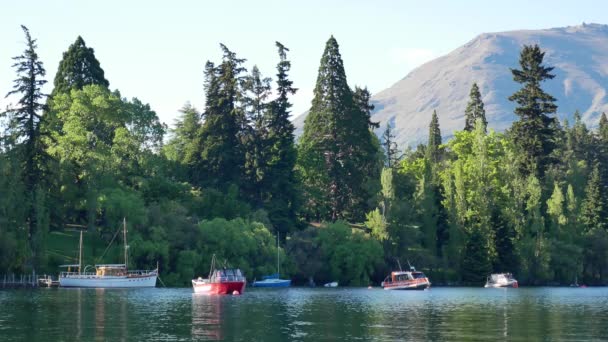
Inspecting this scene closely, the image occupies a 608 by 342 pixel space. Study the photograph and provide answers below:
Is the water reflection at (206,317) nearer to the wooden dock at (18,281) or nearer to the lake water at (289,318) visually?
the lake water at (289,318)

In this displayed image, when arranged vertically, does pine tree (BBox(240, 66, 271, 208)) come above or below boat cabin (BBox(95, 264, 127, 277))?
above

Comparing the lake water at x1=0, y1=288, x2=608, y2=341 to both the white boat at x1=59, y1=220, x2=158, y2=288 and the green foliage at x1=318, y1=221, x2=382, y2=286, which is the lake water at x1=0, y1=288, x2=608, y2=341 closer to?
the white boat at x1=59, y1=220, x2=158, y2=288

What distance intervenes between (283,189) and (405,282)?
1014 inches

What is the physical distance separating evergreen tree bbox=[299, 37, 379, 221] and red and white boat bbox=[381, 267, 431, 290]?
23.5m

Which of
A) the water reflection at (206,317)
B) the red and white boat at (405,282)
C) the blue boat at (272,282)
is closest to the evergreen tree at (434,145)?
the red and white boat at (405,282)

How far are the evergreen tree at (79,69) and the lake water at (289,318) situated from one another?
4803 cm

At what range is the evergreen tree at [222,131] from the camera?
13662 centimetres

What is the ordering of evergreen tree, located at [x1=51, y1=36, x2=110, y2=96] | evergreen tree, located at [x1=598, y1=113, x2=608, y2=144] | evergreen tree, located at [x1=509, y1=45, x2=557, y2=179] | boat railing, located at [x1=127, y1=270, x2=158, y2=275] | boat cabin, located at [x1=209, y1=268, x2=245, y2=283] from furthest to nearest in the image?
evergreen tree, located at [x1=598, y1=113, x2=608, y2=144], evergreen tree, located at [x1=509, y1=45, x2=557, y2=179], evergreen tree, located at [x1=51, y1=36, x2=110, y2=96], boat railing, located at [x1=127, y1=270, x2=158, y2=275], boat cabin, located at [x1=209, y1=268, x2=245, y2=283]

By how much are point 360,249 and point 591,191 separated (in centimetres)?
4476

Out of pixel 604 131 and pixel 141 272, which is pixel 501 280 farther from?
pixel 604 131

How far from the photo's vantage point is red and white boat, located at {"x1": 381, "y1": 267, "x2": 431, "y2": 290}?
393 feet

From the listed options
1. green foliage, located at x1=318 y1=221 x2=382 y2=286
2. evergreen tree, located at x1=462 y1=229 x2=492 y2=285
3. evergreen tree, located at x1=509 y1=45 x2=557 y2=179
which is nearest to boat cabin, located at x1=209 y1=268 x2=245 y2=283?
green foliage, located at x1=318 y1=221 x2=382 y2=286

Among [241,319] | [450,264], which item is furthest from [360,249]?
[241,319]

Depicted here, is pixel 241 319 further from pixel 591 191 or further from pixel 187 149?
pixel 591 191
